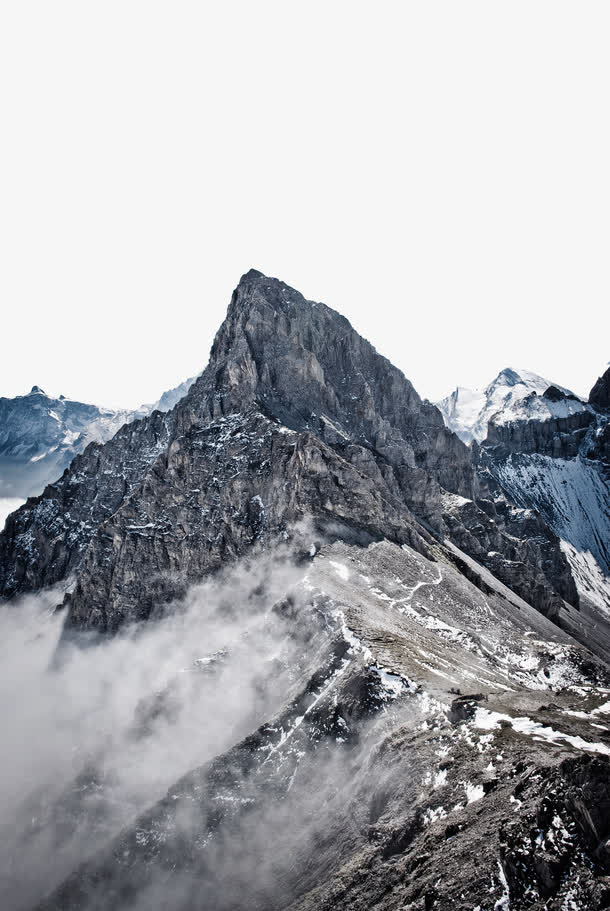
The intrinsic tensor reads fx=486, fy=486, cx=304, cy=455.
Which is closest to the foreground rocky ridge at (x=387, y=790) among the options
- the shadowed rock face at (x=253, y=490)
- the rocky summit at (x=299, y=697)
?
the rocky summit at (x=299, y=697)

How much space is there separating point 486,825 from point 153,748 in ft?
224

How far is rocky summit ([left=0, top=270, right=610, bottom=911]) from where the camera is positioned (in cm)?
4000

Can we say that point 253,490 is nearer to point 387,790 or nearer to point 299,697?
point 299,697

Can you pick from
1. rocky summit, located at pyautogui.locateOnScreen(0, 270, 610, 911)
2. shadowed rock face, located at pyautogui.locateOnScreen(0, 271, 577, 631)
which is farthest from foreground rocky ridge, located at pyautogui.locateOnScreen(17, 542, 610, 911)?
shadowed rock face, located at pyautogui.locateOnScreen(0, 271, 577, 631)

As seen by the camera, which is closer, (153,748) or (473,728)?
(473,728)

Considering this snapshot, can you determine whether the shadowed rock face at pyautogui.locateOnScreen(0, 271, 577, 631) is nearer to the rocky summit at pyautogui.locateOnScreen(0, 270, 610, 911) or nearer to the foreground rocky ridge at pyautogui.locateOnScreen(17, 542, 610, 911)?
the rocky summit at pyautogui.locateOnScreen(0, 270, 610, 911)

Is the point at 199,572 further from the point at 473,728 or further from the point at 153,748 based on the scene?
the point at 473,728

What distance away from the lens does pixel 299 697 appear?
72.1m

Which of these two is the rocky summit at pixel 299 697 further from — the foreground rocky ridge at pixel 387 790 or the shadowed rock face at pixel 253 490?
the shadowed rock face at pixel 253 490

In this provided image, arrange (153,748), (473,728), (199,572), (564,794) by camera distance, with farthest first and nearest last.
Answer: (199,572), (153,748), (473,728), (564,794)

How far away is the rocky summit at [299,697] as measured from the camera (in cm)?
4000

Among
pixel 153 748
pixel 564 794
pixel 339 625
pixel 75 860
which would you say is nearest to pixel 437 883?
pixel 564 794

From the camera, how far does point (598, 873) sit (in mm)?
29078

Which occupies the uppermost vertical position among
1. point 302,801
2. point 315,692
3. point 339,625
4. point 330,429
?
point 330,429
